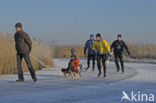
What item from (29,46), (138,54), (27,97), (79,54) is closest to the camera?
(27,97)

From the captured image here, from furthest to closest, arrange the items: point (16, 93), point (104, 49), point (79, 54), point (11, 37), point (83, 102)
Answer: point (79, 54)
point (11, 37)
point (104, 49)
point (16, 93)
point (83, 102)

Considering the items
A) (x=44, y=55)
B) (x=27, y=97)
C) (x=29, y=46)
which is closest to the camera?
(x=27, y=97)

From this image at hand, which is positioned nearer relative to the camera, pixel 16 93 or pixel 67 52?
pixel 16 93

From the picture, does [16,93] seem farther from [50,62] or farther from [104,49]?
[50,62]

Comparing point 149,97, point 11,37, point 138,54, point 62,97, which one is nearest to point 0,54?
point 11,37

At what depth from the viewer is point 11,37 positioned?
60.4ft

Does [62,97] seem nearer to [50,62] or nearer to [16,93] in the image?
[16,93]

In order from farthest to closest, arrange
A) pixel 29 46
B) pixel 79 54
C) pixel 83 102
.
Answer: pixel 79 54 → pixel 29 46 → pixel 83 102

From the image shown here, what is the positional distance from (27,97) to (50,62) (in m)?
14.2

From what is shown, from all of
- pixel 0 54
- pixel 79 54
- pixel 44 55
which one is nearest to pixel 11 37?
pixel 0 54

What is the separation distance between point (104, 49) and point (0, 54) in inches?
176

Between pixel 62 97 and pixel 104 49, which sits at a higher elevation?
pixel 104 49

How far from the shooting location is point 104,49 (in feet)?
50.0

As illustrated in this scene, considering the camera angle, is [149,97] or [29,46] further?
[29,46]
